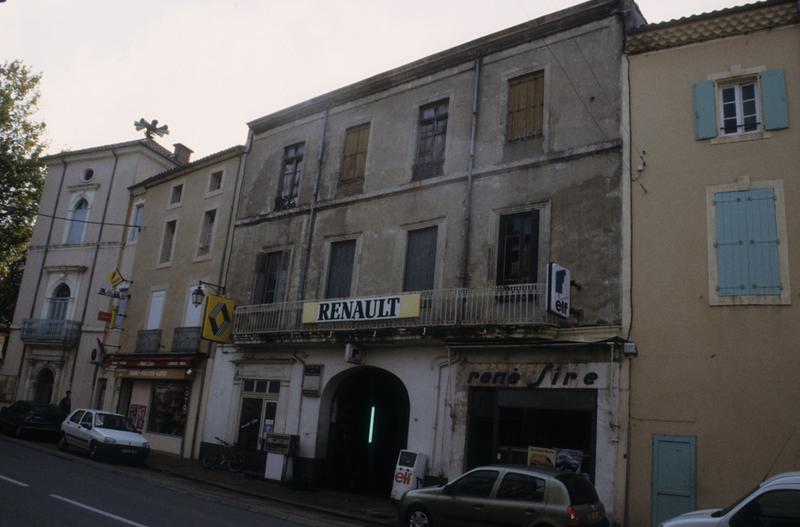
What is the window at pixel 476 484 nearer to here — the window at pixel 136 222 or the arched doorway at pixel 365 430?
the arched doorway at pixel 365 430

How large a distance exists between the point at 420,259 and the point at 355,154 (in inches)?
179

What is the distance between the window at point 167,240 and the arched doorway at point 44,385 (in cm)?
882

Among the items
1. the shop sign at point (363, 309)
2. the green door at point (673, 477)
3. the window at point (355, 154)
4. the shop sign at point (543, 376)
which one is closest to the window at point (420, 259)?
the shop sign at point (363, 309)

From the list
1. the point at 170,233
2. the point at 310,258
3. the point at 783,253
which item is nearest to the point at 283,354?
the point at 310,258

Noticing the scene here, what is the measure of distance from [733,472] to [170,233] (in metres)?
21.9

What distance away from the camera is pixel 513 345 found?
14.1 metres

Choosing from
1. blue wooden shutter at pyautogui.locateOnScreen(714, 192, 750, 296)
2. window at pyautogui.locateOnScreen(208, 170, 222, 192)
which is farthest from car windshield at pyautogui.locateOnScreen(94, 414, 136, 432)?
blue wooden shutter at pyautogui.locateOnScreen(714, 192, 750, 296)

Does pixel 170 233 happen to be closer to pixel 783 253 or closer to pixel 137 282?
pixel 137 282

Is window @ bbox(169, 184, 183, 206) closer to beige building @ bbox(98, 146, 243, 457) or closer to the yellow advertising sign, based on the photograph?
beige building @ bbox(98, 146, 243, 457)

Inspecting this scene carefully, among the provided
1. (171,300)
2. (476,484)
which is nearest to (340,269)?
(171,300)

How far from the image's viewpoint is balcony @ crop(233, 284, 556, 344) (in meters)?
13.9

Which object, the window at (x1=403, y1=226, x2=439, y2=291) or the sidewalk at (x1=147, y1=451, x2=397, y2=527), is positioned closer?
the sidewalk at (x1=147, y1=451, x2=397, y2=527)

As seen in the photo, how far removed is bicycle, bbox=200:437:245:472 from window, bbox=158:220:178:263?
8.89 meters

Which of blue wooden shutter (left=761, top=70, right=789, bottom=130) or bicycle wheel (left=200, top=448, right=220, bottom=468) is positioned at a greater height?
blue wooden shutter (left=761, top=70, right=789, bottom=130)
